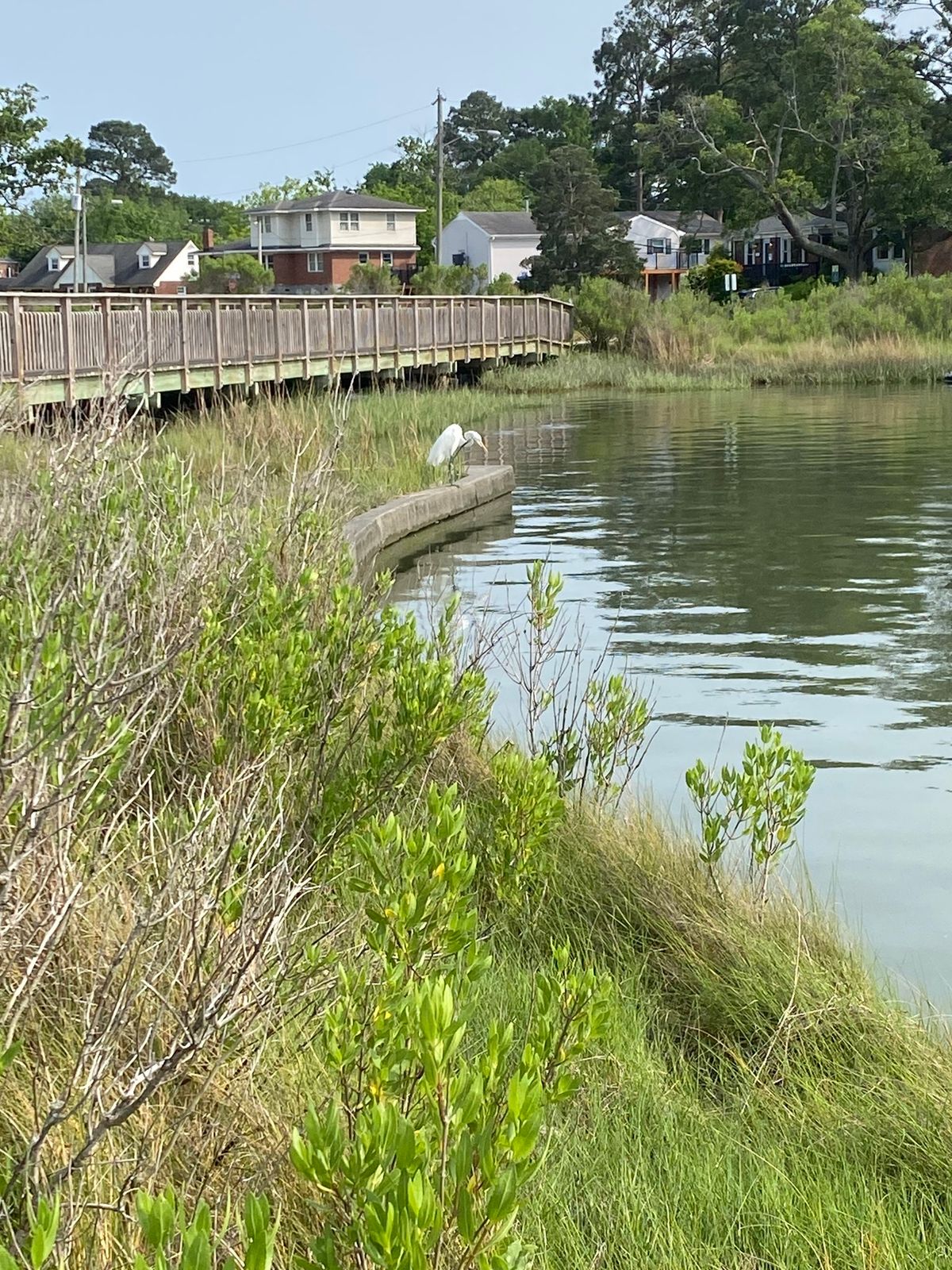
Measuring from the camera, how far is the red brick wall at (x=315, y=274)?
102 m

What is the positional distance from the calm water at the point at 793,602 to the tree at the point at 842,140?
39751 millimetres

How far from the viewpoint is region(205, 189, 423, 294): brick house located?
102750mm

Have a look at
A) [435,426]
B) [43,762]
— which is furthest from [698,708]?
[435,426]

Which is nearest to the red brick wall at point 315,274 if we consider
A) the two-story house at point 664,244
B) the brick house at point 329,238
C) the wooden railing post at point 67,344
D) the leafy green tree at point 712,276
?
the brick house at point 329,238

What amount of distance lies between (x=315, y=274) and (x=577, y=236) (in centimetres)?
4566

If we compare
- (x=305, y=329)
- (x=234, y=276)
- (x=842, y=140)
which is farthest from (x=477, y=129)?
(x=305, y=329)

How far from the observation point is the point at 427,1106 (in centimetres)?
259

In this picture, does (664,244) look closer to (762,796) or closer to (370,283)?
(370,283)

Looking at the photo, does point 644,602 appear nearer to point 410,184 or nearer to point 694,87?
point 694,87

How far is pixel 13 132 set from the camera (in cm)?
4128

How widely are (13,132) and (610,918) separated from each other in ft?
131

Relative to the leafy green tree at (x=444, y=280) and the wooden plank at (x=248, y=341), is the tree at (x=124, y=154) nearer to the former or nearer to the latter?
the leafy green tree at (x=444, y=280)

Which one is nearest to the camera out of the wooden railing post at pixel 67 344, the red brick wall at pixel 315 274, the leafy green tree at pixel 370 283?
the wooden railing post at pixel 67 344

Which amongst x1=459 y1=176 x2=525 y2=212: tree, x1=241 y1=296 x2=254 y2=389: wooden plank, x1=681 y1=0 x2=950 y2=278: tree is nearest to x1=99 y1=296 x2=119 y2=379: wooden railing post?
x1=241 y1=296 x2=254 y2=389: wooden plank
